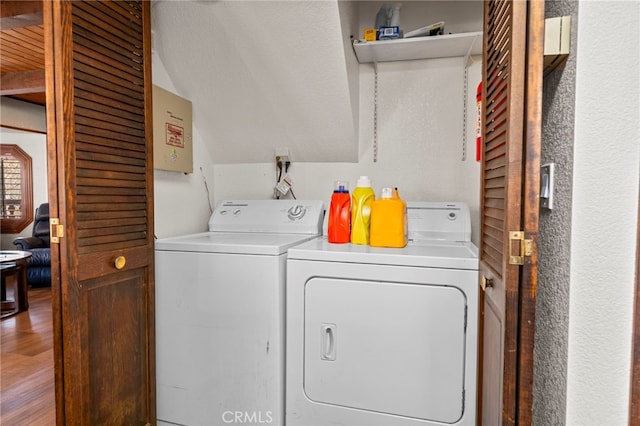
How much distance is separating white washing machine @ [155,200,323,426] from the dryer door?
0.18 metres

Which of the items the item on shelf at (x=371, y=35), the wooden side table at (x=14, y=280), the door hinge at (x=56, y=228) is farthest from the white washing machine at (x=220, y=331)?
the wooden side table at (x=14, y=280)

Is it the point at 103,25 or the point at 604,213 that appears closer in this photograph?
the point at 604,213

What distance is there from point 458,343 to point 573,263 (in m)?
0.73

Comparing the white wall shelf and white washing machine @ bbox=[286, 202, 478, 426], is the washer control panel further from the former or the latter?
the white wall shelf

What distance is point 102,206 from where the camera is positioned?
1.47m

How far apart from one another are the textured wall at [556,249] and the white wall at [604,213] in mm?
23

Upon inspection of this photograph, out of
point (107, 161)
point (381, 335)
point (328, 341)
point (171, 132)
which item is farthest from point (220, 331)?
point (171, 132)

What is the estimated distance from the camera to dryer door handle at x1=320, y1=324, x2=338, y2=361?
5.27 feet

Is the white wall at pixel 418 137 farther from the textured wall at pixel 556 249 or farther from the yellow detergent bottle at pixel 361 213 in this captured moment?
the textured wall at pixel 556 249

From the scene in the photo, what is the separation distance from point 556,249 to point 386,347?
0.83 metres

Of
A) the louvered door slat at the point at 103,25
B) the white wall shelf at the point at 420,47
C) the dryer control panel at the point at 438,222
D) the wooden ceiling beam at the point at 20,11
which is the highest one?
the white wall shelf at the point at 420,47

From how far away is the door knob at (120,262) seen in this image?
153 cm

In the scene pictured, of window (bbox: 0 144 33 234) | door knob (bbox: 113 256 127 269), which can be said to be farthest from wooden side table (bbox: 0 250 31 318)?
door knob (bbox: 113 256 127 269)

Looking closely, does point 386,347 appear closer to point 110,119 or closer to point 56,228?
point 56,228
